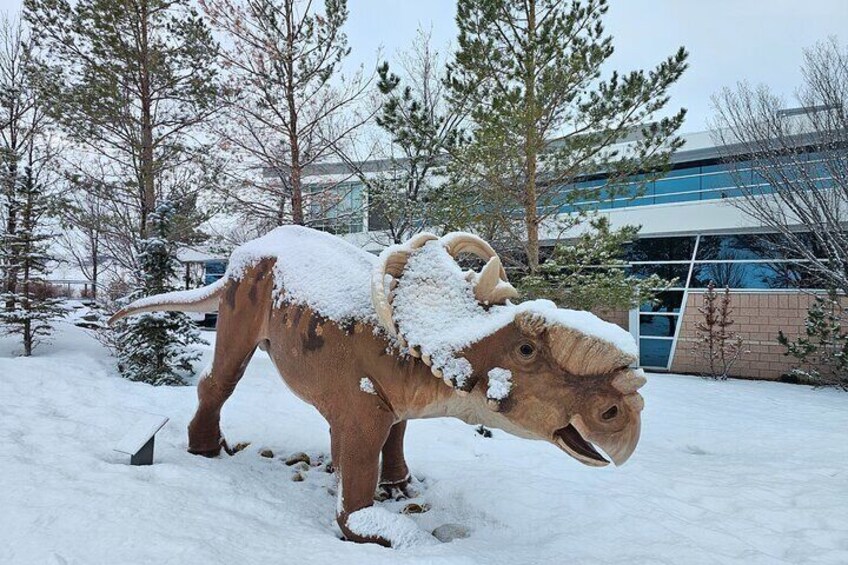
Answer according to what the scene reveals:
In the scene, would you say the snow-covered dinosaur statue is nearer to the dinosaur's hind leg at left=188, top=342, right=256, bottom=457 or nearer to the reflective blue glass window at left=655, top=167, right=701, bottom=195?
the dinosaur's hind leg at left=188, top=342, right=256, bottom=457

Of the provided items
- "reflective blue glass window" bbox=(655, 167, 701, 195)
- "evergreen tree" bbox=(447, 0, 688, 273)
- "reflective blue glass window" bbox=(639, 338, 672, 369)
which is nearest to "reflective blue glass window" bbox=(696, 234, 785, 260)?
"reflective blue glass window" bbox=(655, 167, 701, 195)

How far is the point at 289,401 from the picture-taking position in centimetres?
553

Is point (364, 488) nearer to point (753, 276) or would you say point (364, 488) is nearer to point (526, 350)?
point (526, 350)

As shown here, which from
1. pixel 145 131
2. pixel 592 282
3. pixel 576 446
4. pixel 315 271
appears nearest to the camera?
pixel 576 446

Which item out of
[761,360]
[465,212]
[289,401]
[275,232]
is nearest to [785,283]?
[761,360]

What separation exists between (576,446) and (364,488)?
38.5 inches

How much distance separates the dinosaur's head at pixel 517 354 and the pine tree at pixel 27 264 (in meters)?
7.64

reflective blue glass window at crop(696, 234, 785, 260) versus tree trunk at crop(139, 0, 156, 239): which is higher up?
tree trunk at crop(139, 0, 156, 239)

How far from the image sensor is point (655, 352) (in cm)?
1297

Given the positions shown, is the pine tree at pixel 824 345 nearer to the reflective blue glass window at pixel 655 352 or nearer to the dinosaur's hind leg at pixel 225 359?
the reflective blue glass window at pixel 655 352

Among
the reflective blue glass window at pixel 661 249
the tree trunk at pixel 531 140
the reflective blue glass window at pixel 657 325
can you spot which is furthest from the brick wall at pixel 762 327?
the tree trunk at pixel 531 140

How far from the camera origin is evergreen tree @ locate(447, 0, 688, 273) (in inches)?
237

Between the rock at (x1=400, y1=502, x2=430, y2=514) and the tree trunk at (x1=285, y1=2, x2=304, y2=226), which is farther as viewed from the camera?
the tree trunk at (x1=285, y1=2, x2=304, y2=226)

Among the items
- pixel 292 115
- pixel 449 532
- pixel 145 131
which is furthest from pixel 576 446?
pixel 145 131
